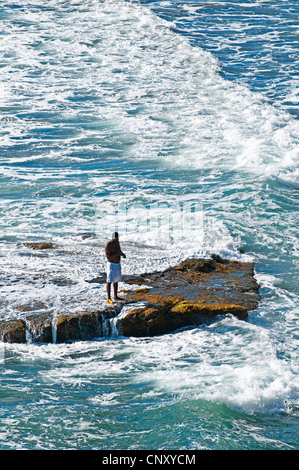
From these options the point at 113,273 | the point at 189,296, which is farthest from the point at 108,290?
the point at 189,296

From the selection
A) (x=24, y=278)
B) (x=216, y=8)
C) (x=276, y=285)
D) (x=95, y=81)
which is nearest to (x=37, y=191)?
(x=24, y=278)

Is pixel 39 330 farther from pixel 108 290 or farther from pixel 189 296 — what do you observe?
→ pixel 189 296

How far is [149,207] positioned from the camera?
1584 centimetres

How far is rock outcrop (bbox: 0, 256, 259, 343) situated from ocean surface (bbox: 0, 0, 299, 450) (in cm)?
19

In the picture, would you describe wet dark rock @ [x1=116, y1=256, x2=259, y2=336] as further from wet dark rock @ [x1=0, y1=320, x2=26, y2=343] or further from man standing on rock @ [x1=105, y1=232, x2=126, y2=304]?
wet dark rock @ [x1=0, y1=320, x2=26, y2=343]

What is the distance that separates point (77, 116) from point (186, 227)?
10.9 m

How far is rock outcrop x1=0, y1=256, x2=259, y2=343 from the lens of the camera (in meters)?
9.34

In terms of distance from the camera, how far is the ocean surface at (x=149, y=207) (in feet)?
25.2

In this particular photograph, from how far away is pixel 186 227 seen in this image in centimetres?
1451

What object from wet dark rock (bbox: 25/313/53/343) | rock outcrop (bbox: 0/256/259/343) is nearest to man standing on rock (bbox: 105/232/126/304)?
rock outcrop (bbox: 0/256/259/343)

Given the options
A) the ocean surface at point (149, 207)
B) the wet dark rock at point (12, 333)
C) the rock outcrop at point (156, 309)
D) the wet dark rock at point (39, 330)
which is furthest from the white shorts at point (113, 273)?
the wet dark rock at point (12, 333)

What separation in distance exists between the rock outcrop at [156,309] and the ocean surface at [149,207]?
189 mm

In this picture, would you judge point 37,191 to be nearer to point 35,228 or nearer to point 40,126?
point 35,228

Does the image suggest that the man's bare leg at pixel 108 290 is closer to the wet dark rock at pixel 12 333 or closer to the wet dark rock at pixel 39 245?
the wet dark rock at pixel 12 333
